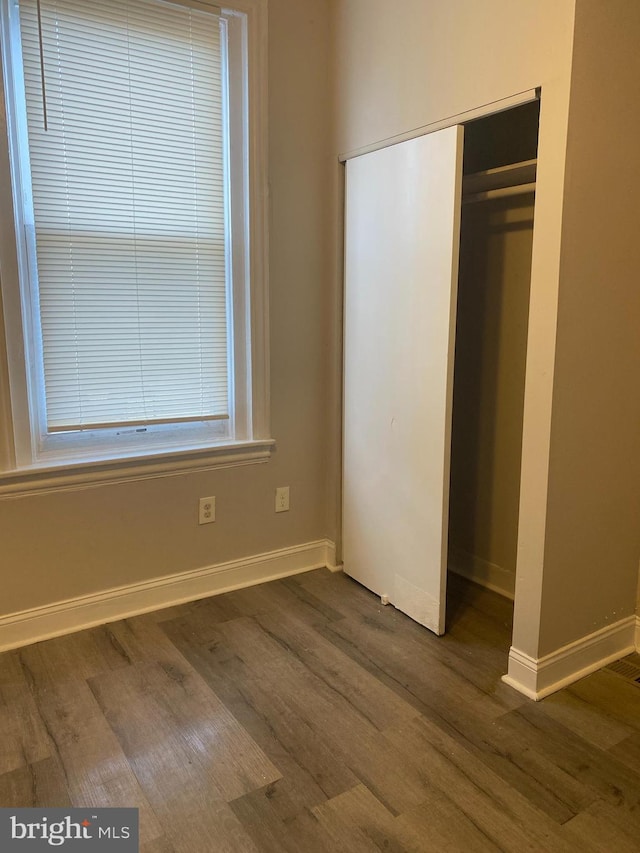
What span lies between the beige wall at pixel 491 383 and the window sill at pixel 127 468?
0.95 metres

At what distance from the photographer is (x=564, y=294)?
188 cm

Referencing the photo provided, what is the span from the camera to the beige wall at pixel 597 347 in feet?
6.03

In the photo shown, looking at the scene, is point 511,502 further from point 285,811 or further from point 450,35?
point 450,35

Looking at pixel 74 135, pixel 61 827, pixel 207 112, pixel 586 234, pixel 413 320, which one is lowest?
pixel 61 827

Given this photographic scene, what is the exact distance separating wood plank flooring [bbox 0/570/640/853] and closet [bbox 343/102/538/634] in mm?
354

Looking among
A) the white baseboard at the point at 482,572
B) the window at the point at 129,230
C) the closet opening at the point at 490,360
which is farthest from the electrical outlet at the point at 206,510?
the white baseboard at the point at 482,572

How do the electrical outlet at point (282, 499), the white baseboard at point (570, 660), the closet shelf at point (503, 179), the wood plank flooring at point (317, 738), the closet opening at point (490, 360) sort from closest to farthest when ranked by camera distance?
the wood plank flooring at point (317, 738) < the white baseboard at point (570, 660) < the closet shelf at point (503, 179) < the closet opening at point (490, 360) < the electrical outlet at point (282, 499)

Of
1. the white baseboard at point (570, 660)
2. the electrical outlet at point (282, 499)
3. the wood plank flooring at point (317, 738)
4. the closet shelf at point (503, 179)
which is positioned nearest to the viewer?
the wood plank flooring at point (317, 738)

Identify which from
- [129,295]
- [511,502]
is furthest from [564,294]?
[129,295]

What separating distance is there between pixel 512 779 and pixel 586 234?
1577mm

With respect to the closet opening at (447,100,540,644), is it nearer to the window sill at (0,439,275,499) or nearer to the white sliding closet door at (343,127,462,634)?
the white sliding closet door at (343,127,462,634)

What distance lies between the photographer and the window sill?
2.30 metres

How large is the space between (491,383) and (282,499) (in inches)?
43.5

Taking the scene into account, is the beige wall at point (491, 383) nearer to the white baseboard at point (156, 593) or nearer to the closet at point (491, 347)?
the closet at point (491, 347)
